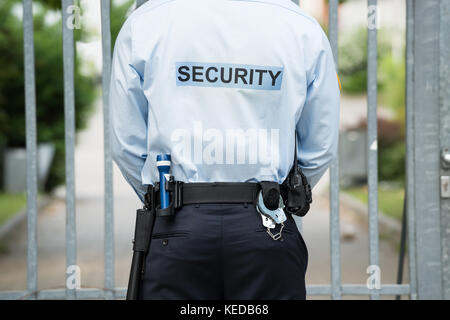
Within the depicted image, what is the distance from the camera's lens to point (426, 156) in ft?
12.2

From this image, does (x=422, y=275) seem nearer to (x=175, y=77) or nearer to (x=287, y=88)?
(x=287, y=88)

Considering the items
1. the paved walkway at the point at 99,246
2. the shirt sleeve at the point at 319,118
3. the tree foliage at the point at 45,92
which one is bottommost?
the paved walkway at the point at 99,246

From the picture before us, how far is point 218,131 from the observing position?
2.42 meters

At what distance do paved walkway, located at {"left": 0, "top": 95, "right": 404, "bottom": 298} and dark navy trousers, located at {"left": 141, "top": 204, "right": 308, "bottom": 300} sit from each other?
4.69m

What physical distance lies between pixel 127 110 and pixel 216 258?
680 millimetres

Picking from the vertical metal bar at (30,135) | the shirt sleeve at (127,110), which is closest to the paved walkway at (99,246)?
the vertical metal bar at (30,135)

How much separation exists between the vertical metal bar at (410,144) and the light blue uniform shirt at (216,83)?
4.32 feet

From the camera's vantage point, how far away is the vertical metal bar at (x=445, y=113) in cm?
365

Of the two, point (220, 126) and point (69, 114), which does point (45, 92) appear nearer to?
point (69, 114)

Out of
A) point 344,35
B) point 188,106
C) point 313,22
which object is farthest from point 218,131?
point 344,35

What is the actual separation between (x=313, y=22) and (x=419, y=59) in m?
1.37

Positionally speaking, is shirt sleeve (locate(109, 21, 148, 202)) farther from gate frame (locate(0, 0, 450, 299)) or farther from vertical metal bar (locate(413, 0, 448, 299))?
vertical metal bar (locate(413, 0, 448, 299))

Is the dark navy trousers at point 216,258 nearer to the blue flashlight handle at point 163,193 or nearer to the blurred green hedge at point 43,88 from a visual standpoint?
the blue flashlight handle at point 163,193

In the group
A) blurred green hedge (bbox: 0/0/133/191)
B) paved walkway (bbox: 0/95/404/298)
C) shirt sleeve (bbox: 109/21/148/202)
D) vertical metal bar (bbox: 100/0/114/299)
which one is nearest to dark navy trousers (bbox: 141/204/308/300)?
shirt sleeve (bbox: 109/21/148/202)
